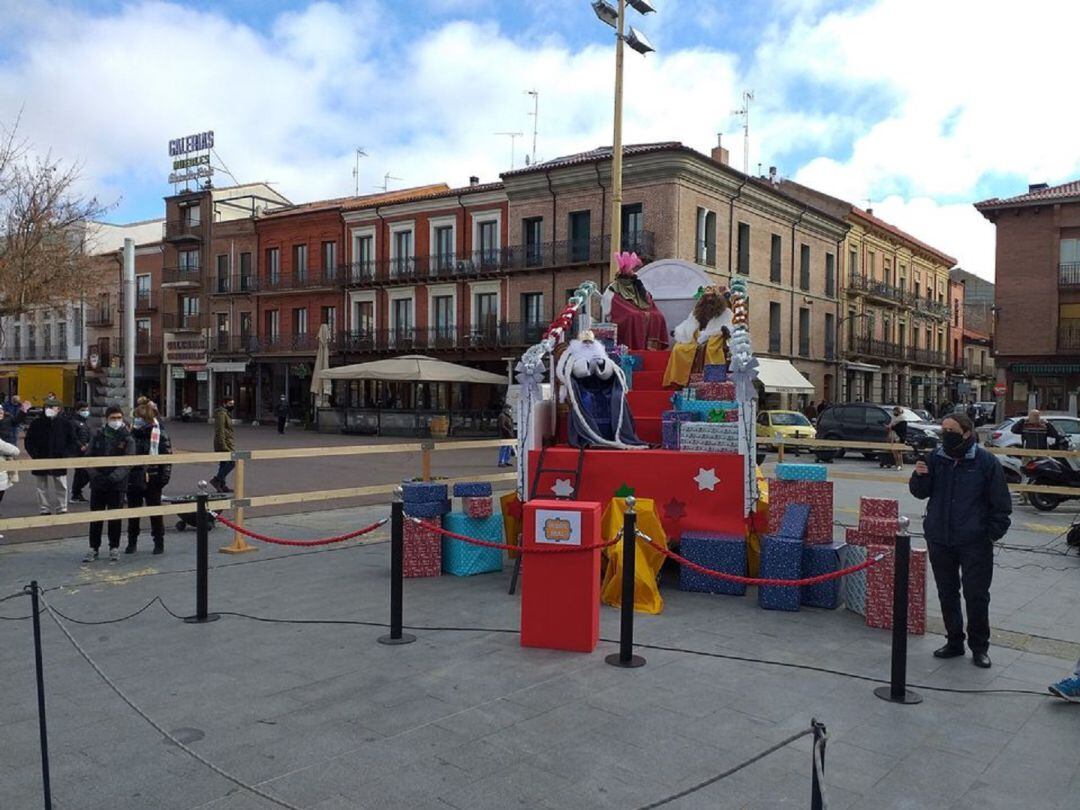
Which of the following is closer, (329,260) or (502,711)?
(502,711)

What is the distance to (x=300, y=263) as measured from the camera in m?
42.3

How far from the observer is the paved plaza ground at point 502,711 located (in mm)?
3695

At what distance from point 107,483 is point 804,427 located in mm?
20716

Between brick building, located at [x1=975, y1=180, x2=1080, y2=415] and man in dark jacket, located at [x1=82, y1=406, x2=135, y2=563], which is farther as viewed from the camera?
brick building, located at [x1=975, y1=180, x2=1080, y2=415]

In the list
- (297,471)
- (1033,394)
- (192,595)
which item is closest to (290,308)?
(297,471)

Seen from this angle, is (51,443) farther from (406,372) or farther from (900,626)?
(406,372)

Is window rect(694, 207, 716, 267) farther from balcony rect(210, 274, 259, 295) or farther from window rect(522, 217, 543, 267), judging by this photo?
balcony rect(210, 274, 259, 295)

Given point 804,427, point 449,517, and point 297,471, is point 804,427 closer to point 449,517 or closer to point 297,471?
point 297,471

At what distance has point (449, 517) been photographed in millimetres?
8141

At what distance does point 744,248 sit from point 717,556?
29.3 meters

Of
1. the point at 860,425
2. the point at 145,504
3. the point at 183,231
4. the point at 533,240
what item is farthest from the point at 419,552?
the point at 183,231

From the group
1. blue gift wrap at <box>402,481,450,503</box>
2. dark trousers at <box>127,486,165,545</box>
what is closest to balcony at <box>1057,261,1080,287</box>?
blue gift wrap at <box>402,481,450,503</box>

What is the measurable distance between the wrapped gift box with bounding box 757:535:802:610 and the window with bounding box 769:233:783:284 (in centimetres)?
3150

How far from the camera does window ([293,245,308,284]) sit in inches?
1652
